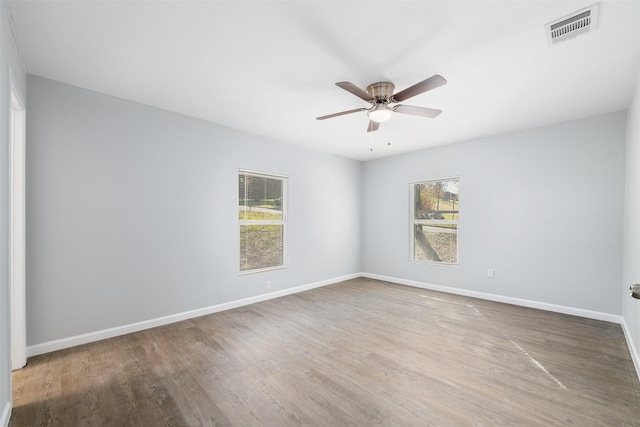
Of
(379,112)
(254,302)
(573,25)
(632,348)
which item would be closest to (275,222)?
(254,302)

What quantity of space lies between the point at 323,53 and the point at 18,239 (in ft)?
9.74

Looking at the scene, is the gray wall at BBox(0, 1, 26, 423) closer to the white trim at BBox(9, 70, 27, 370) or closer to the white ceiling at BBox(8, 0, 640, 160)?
the white ceiling at BBox(8, 0, 640, 160)

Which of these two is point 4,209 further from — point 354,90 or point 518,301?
point 518,301

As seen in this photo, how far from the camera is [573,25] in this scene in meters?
1.86

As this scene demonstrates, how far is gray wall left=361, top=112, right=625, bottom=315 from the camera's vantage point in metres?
3.42

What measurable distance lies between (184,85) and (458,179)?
420 cm

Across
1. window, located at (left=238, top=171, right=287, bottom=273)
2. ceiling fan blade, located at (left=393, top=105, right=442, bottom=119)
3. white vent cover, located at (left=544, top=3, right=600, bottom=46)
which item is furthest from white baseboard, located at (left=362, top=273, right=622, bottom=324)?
white vent cover, located at (left=544, top=3, right=600, bottom=46)

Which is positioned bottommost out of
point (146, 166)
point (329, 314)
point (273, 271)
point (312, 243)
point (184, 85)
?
point (329, 314)

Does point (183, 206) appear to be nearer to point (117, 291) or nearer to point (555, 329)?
point (117, 291)

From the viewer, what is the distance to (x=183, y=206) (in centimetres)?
348

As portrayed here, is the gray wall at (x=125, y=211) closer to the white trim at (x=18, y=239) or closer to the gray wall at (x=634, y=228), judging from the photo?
the white trim at (x=18, y=239)

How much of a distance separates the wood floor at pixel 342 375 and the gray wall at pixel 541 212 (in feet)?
1.90

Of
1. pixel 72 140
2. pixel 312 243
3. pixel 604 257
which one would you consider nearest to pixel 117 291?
pixel 72 140

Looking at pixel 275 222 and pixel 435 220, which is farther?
pixel 435 220
